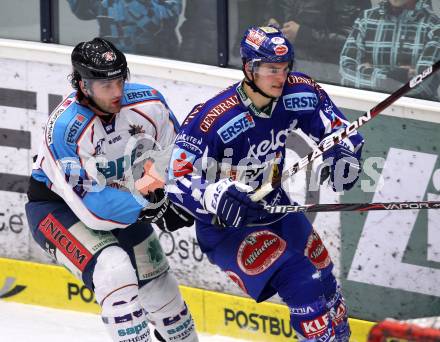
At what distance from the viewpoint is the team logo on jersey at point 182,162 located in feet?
16.8

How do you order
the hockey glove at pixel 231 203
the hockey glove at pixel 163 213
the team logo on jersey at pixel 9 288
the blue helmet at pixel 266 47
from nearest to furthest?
1. the hockey glove at pixel 231 203
2. the blue helmet at pixel 266 47
3. the hockey glove at pixel 163 213
4. the team logo on jersey at pixel 9 288

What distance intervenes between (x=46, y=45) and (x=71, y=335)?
1623 mm

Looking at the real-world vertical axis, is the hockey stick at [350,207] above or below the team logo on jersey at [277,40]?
below

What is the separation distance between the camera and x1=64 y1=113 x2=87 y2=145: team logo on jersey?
209 inches

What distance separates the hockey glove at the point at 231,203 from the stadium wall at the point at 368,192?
1.13m

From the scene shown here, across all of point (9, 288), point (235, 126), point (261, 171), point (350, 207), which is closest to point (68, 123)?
point (235, 126)

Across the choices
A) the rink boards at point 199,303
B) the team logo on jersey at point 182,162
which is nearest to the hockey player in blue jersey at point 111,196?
the team logo on jersey at point 182,162

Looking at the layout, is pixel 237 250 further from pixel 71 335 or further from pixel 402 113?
pixel 71 335

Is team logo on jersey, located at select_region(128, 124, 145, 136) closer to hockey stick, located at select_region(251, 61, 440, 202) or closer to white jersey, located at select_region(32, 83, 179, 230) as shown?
white jersey, located at select_region(32, 83, 179, 230)

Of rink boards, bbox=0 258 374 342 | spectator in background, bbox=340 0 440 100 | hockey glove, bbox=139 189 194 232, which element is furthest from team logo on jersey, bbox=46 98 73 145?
rink boards, bbox=0 258 374 342

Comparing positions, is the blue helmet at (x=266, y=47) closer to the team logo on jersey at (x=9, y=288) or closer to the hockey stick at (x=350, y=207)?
the hockey stick at (x=350, y=207)

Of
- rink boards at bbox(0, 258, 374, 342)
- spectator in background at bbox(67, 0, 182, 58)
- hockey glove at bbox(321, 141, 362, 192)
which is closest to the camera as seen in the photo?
hockey glove at bbox(321, 141, 362, 192)

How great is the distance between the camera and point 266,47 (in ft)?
16.6

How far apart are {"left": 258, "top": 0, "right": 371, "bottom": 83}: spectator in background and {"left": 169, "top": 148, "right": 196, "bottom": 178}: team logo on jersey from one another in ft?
4.22
